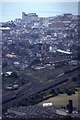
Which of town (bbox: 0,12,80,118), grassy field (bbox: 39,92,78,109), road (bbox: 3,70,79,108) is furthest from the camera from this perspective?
town (bbox: 0,12,80,118)

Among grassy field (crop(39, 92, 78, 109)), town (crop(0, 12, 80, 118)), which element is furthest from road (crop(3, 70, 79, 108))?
grassy field (crop(39, 92, 78, 109))

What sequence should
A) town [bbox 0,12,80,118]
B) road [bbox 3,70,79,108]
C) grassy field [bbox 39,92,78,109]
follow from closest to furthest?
grassy field [bbox 39,92,78,109], road [bbox 3,70,79,108], town [bbox 0,12,80,118]

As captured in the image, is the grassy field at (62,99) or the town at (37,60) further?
the town at (37,60)

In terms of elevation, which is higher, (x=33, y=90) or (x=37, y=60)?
(x=37, y=60)

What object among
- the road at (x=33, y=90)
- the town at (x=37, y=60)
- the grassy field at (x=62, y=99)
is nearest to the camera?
the grassy field at (x=62, y=99)

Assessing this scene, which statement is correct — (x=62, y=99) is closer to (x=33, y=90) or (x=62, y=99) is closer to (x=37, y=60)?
(x=33, y=90)

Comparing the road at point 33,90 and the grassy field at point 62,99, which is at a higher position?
the road at point 33,90

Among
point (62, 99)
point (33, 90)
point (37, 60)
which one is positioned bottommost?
point (62, 99)

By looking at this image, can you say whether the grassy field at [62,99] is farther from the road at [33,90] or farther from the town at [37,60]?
the road at [33,90]

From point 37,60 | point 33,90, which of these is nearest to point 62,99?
point 33,90

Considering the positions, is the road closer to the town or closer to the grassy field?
the town

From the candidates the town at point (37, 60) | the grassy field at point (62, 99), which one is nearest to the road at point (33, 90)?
the town at point (37, 60)

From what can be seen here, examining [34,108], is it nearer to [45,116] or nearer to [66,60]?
[45,116]
